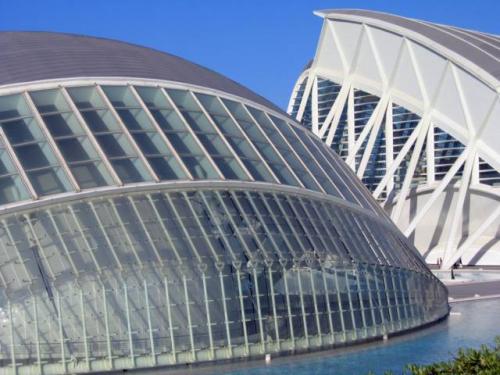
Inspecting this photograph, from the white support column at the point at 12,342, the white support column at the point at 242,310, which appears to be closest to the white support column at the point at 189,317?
the white support column at the point at 242,310

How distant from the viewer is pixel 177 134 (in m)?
24.1

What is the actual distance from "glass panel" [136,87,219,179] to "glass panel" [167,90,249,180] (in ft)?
0.92

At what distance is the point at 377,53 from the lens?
54.0 metres

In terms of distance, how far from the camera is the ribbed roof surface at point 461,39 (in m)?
48.7

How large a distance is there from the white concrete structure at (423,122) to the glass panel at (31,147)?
30.1 m

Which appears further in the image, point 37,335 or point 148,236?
point 148,236

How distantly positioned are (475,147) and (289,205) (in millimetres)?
28108

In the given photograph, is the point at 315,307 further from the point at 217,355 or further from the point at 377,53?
the point at 377,53

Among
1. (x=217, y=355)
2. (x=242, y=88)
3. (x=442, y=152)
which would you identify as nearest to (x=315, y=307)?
(x=217, y=355)

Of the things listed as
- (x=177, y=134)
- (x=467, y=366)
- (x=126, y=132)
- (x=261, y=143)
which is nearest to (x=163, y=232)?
(x=126, y=132)

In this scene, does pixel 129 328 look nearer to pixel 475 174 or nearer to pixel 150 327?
pixel 150 327

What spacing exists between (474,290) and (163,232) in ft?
75.3

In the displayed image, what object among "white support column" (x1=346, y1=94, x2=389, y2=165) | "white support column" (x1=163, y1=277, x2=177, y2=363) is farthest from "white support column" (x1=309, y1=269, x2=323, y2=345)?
"white support column" (x1=346, y1=94, x2=389, y2=165)

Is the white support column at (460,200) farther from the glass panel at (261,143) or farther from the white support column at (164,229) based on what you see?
the white support column at (164,229)
